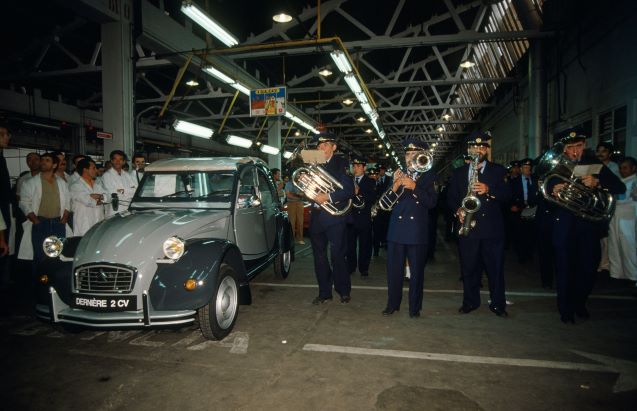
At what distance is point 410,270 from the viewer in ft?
15.8

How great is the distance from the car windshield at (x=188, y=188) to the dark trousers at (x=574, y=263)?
4151 millimetres

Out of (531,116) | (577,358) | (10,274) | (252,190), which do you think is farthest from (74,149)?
(577,358)

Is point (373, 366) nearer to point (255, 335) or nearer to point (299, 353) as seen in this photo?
point (299, 353)

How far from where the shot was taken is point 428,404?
2.85 meters

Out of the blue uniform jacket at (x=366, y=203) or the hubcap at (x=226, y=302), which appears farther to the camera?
the blue uniform jacket at (x=366, y=203)

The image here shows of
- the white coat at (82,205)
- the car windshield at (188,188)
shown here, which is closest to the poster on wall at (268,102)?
the white coat at (82,205)

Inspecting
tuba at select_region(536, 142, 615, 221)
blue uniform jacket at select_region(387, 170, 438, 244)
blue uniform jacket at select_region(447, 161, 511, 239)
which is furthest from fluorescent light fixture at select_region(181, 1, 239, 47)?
tuba at select_region(536, 142, 615, 221)

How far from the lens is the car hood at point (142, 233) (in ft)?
12.8

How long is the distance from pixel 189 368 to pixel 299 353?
3.34ft

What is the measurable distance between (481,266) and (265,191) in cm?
348

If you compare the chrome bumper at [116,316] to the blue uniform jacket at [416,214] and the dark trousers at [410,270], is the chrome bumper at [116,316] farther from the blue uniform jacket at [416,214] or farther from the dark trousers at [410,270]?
the blue uniform jacket at [416,214]

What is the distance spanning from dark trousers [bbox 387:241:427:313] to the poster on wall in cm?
822

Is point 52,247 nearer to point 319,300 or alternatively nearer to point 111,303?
point 111,303

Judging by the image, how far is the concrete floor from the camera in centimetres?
293
